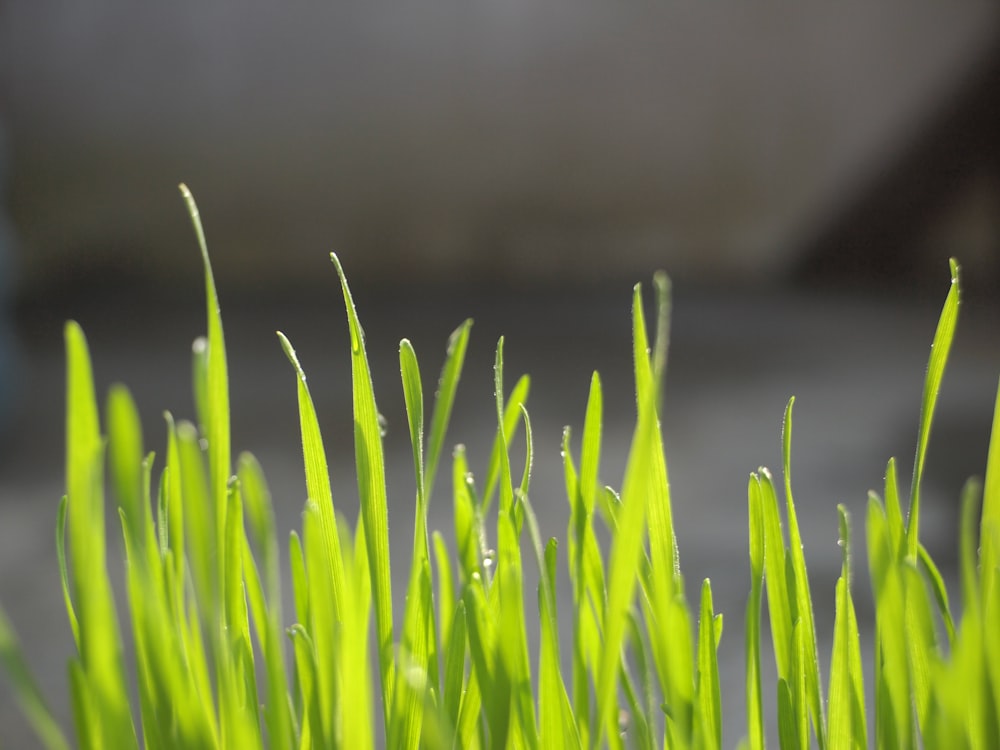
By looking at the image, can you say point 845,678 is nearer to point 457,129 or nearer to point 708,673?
point 708,673

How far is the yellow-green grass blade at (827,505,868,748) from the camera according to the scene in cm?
10

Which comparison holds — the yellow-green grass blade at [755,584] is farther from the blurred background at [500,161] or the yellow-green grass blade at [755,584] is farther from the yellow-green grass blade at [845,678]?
the blurred background at [500,161]

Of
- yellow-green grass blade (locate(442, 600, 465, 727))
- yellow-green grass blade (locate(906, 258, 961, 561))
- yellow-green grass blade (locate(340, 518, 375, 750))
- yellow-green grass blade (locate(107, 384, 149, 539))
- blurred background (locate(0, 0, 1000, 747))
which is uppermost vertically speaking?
blurred background (locate(0, 0, 1000, 747))

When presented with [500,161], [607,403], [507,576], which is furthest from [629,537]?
[500,161]

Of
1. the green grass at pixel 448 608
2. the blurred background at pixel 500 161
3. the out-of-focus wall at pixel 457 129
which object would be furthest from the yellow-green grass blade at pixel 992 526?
the out-of-focus wall at pixel 457 129

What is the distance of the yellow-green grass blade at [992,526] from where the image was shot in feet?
0.30

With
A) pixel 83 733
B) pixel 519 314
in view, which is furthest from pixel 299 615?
pixel 519 314

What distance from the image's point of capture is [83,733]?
9 cm

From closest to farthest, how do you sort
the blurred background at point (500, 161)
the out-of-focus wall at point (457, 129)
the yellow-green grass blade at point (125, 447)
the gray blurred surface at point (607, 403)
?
the yellow-green grass blade at point (125, 447)
the gray blurred surface at point (607, 403)
the blurred background at point (500, 161)
the out-of-focus wall at point (457, 129)

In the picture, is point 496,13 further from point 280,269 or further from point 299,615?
point 299,615

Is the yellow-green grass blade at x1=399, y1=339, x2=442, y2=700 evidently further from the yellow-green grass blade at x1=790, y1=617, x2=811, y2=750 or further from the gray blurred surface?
the gray blurred surface

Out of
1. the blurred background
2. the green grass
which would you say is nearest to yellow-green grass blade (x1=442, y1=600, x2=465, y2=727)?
the green grass

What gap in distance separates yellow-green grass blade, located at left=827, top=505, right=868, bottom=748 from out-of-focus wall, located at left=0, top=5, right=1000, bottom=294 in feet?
8.07

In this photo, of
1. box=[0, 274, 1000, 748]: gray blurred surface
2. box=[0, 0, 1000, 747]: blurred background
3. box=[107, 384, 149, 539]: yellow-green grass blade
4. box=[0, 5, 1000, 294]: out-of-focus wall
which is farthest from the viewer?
box=[0, 5, 1000, 294]: out-of-focus wall
